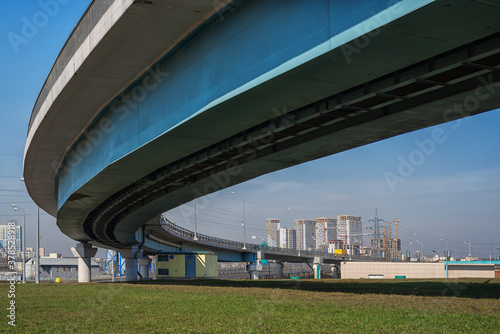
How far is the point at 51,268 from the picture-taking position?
620 ft

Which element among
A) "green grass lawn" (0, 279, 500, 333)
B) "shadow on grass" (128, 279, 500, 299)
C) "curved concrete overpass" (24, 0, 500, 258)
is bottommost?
"shadow on grass" (128, 279, 500, 299)

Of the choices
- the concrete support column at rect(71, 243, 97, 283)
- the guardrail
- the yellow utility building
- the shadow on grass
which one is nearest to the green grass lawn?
the shadow on grass

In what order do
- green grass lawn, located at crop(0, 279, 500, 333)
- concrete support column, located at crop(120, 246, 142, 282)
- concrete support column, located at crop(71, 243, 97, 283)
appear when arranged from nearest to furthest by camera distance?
green grass lawn, located at crop(0, 279, 500, 333) → concrete support column, located at crop(120, 246, 142, 282) → concrete support column, located at crop(71, 243, 97, 283)

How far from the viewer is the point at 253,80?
530 inches

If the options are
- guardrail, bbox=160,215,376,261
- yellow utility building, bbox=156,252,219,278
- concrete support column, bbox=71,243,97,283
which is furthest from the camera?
guardrail, bbox=160,215,376,261

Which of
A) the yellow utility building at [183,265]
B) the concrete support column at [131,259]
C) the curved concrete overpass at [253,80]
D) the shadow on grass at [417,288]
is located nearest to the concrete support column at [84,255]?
the concrete support column at [131,259]

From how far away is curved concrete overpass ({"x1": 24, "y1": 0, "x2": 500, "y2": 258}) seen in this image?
10789mm

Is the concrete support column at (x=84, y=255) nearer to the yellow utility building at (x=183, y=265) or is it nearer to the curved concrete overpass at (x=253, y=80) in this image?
the yellow utility building at (x=183, y=265)

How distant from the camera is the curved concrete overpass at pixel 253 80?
1079 cm

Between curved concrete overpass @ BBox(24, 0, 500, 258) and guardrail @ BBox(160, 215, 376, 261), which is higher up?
curved concrete overpass @ BBox(24, 0, 500, 258)

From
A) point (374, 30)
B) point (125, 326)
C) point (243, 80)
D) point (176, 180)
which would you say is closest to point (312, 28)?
point (374, 30)

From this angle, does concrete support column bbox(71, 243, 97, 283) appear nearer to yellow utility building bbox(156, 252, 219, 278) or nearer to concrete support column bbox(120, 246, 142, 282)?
concrete support column bbox(120, 246, 142, 282)

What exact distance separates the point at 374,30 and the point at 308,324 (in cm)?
725

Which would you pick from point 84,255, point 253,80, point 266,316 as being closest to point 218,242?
point 84,255
